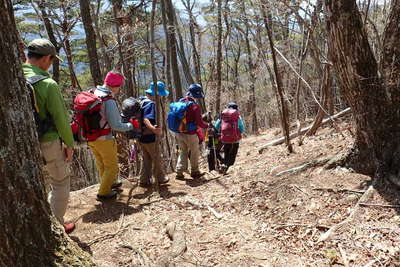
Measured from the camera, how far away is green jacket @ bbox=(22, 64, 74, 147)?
10.4ft

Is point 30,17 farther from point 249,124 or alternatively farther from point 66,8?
point 249,124

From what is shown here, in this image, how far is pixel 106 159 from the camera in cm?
458

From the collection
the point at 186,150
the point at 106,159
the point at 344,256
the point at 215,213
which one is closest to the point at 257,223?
the point at 215,213

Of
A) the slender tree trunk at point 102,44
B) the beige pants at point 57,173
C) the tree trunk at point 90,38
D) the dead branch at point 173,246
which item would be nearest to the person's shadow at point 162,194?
the dead branch at point 173,246

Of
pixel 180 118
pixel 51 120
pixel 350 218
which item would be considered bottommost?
pixel 350 218

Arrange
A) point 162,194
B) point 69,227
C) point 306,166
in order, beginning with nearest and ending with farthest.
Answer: point 69,227 → point 306,166 → point 162,194

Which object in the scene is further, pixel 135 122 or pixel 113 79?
pixel 135 122

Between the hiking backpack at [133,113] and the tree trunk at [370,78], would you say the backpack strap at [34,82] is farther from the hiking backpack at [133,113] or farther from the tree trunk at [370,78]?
the tree trunk at [370,78]

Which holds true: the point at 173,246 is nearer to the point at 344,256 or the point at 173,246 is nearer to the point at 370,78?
the point at 344,256

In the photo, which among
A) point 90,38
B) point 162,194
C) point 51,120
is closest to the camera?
point 51,120

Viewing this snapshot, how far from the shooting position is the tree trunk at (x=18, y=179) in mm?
1956

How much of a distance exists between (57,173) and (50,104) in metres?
0.74

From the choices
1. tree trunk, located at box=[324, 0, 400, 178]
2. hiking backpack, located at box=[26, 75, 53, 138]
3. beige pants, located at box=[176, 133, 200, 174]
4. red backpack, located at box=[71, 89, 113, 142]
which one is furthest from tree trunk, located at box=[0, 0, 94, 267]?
beige pants, located at box=[176, 133, 200, 174]

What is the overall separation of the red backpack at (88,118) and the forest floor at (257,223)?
104cm
